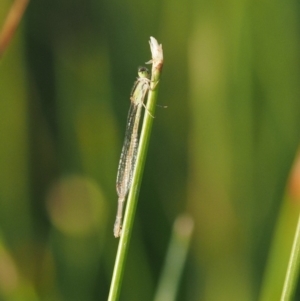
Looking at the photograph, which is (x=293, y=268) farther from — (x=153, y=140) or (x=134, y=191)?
(x=153, y=140)

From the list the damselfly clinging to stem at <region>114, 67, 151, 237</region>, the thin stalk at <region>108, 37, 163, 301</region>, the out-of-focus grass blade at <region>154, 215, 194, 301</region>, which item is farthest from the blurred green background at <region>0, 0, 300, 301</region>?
the thin stalk at <region>108, 37, 163, 301</region>

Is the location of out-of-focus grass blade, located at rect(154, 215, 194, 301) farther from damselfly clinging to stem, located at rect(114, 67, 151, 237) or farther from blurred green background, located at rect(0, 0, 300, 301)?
blurred green background, located at rect(0, 0, 300, 301)

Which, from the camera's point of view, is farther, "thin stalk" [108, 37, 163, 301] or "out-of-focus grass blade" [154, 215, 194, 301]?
"out-of-focus grass blade" [154, 215, 194, 301]

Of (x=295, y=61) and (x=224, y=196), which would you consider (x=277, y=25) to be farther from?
(x=224, y=196)

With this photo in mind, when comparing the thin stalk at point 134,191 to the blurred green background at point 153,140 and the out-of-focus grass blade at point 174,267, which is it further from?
the blurred green background at point 153,140

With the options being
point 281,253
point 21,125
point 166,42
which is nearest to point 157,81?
point 281,253

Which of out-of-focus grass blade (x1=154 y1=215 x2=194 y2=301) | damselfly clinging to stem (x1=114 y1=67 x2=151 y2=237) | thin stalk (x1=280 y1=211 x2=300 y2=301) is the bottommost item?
out-of-focus grass blade (x1=154 y1=215 x2=194 y2=301)

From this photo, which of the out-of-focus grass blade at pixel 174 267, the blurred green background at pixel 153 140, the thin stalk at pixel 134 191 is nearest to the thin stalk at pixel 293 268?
the thin stalk at pixel 134 191

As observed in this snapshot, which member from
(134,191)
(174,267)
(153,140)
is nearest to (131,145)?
(174,267)
